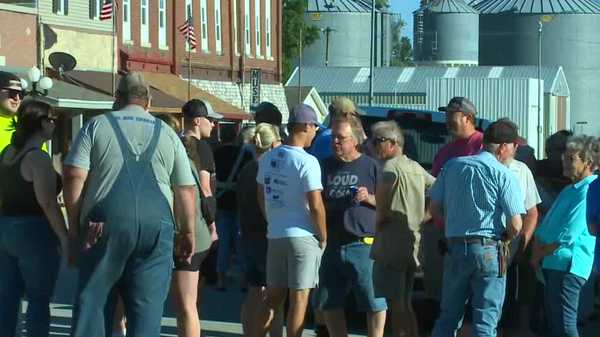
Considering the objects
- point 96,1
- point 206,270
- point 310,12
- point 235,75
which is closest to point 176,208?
point 206,270

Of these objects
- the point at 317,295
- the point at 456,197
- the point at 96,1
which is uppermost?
the point at 96,1

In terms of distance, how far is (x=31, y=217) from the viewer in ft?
31.2

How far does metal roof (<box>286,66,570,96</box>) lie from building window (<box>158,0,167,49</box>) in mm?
44348

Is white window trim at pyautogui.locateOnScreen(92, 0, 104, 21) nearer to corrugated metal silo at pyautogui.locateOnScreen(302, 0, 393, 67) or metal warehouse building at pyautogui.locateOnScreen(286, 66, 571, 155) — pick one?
metal warehouse building at pyautogui.locateOnScreen(286, 66, 571, 155)

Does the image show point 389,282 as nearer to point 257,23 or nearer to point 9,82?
point 9,82

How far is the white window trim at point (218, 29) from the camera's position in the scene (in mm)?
55812

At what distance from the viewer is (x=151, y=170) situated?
27.4 ft

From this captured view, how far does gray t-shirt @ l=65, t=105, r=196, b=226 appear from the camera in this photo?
27.2ft

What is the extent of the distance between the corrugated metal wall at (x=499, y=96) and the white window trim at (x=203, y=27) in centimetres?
3031

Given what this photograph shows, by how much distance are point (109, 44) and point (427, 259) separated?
109 ft

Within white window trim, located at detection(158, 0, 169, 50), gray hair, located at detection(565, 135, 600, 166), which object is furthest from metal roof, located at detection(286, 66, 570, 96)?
gray hair, located at detection(565, 135, 600, 166)

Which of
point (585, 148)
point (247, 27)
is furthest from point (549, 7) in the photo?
point (585, 148)

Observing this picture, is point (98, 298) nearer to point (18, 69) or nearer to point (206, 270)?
point (206, 270)

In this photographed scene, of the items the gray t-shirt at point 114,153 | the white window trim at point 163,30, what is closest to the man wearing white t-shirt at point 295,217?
the gray t-shirt at point 114,153
